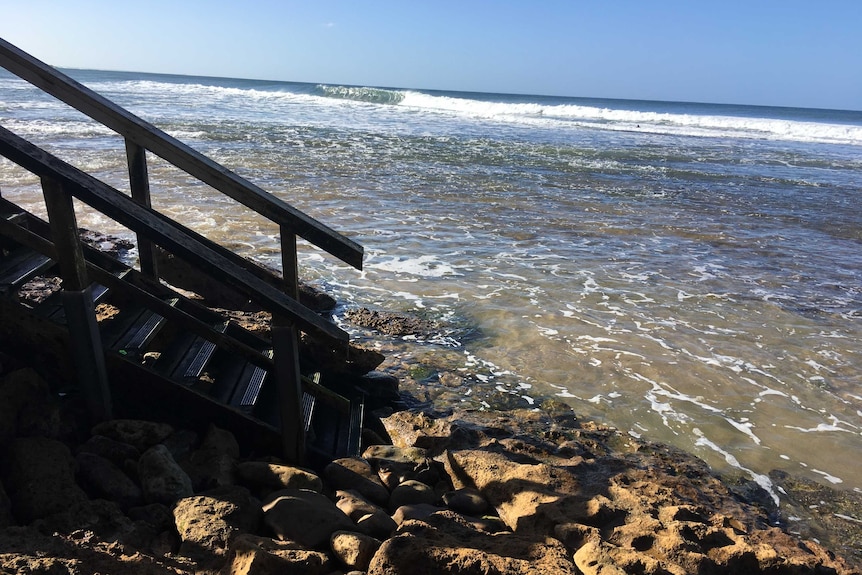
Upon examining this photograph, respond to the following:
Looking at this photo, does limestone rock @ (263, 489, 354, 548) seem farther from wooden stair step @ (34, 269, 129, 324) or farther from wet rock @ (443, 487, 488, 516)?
wooden stair step @ (34, 269, 129, 324)

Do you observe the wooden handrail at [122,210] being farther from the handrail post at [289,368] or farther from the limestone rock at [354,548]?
the limestone rock at [354,548]

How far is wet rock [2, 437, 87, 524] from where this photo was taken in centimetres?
248

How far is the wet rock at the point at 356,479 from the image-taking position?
3152mm

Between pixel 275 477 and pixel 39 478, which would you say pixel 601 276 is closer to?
pixel 275 477

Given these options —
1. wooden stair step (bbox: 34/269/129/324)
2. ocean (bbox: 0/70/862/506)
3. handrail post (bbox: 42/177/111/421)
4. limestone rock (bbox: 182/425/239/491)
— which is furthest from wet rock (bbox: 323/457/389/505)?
wooden stair step (bbox: 34/269/129/324)

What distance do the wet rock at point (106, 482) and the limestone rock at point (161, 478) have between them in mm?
51

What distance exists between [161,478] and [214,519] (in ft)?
1.32

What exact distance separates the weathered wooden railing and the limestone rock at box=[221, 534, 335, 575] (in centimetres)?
90

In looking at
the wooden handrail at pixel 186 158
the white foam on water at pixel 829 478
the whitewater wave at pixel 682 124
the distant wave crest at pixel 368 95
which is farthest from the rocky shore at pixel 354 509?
the distant wave crest at pixel 368 95

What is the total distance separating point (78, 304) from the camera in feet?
9.53

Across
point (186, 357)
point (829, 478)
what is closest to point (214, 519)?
point (186, 357)

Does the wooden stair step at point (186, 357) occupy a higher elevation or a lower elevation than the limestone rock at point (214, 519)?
higher

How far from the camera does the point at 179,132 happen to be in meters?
21.5

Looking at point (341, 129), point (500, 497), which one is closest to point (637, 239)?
point (500, 497)
